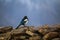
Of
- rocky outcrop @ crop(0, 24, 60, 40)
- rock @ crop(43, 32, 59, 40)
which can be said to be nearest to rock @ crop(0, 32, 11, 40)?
rocky outcrop @ crop(0, 24, 60, 40)

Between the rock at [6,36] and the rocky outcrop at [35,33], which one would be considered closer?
the rocky outcrop at [35,33]

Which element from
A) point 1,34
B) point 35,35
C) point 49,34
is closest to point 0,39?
point 1,34

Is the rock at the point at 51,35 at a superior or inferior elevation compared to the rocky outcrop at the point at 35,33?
inferior

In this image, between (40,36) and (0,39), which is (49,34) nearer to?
(40,36)

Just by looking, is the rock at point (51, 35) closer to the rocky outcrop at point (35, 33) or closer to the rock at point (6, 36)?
the rocky outcrop at point (35, 33)

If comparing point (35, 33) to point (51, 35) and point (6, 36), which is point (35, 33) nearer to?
point (51, 35)

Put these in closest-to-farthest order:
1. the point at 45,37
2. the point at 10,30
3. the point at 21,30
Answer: the point at 45,37, the point at 21,30, the point at 10,30

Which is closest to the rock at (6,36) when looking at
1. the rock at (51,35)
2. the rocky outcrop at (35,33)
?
the rocky outcrop at (35,33)

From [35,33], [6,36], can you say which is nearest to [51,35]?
[35,33]

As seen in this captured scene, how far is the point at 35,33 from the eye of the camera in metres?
14.2

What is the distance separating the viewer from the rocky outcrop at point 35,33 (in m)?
13.6

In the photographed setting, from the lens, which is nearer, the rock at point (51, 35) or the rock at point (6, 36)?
the rock at point (51, 35)

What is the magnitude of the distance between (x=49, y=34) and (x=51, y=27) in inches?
26.9

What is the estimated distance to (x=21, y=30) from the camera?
48.1 feet
